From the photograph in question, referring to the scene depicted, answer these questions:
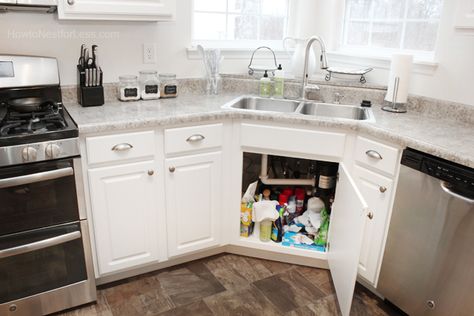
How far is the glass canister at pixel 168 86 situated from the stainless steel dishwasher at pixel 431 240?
139cm

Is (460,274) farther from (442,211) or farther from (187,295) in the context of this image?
(187,295)

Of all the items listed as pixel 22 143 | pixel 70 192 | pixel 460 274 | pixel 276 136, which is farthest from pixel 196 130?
pixel 460 274

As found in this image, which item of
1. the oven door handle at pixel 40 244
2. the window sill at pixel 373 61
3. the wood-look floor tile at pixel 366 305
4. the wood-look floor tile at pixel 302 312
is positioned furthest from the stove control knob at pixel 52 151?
the window sill at pixel 373 61

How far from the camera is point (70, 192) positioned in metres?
1.78

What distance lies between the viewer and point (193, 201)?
2.19 m

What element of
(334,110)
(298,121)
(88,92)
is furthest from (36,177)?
(334,110)

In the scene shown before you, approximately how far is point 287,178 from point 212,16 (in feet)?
3.98

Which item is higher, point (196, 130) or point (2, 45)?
point (2, 45)

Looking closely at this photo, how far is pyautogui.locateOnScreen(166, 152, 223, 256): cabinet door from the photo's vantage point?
2.10 metres

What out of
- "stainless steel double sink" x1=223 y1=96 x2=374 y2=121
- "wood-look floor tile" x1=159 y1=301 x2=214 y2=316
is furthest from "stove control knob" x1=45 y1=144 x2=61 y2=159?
"stainless steel double sink" x1=223 y1=96 x2=374 y2=121

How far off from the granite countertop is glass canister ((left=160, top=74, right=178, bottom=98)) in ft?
0.26

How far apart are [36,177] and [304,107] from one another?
1.57 meters

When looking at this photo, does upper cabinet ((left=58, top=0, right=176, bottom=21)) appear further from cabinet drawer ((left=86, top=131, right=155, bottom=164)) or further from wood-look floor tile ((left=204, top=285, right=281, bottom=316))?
wood-look floor tile ((left=204, top=285, right=281, bottom=316))

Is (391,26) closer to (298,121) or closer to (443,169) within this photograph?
(298,121)
